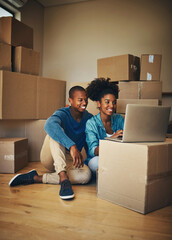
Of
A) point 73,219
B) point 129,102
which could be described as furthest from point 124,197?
point 129,102

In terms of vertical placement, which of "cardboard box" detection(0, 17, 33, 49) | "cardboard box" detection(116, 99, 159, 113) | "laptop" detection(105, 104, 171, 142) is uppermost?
"cardboard box" detection(0, 17, 33, 49)

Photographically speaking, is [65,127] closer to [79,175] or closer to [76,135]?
[76,135]

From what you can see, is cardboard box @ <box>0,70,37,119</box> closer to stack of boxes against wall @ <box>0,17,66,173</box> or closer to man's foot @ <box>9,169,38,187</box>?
stack of boxes against wall @ <box>0,17,66,173</box>

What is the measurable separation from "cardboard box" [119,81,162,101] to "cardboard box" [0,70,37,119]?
977 mm

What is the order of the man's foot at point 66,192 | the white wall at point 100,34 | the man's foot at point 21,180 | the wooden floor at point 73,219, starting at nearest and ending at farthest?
the wooden floor at point 73,219, the man's foot at point 66,192, the man's foot at point 21,180, the white wall at point 100,34

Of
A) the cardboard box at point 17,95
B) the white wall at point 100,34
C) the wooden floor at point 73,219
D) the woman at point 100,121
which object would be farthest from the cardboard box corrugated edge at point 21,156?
the white wall at point 100,34

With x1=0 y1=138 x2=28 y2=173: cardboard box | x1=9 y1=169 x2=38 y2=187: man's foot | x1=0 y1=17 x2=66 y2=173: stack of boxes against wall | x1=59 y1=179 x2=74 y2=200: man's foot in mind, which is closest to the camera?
x1=59 y1=179 x2=74 y2=200: man's foot

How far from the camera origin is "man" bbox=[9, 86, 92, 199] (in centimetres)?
153

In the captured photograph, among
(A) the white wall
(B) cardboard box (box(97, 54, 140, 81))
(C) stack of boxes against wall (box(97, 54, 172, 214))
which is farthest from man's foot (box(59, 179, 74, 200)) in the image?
(A) the white wall

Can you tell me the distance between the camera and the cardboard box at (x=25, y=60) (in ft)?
7.73

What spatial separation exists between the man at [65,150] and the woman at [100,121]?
115 millimetres

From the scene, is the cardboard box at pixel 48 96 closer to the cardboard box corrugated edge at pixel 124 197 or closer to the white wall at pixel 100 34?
the white wall at pixel 100 34

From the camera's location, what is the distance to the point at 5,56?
2.26 m

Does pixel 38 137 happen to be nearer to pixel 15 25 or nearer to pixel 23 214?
pixel 15 25
